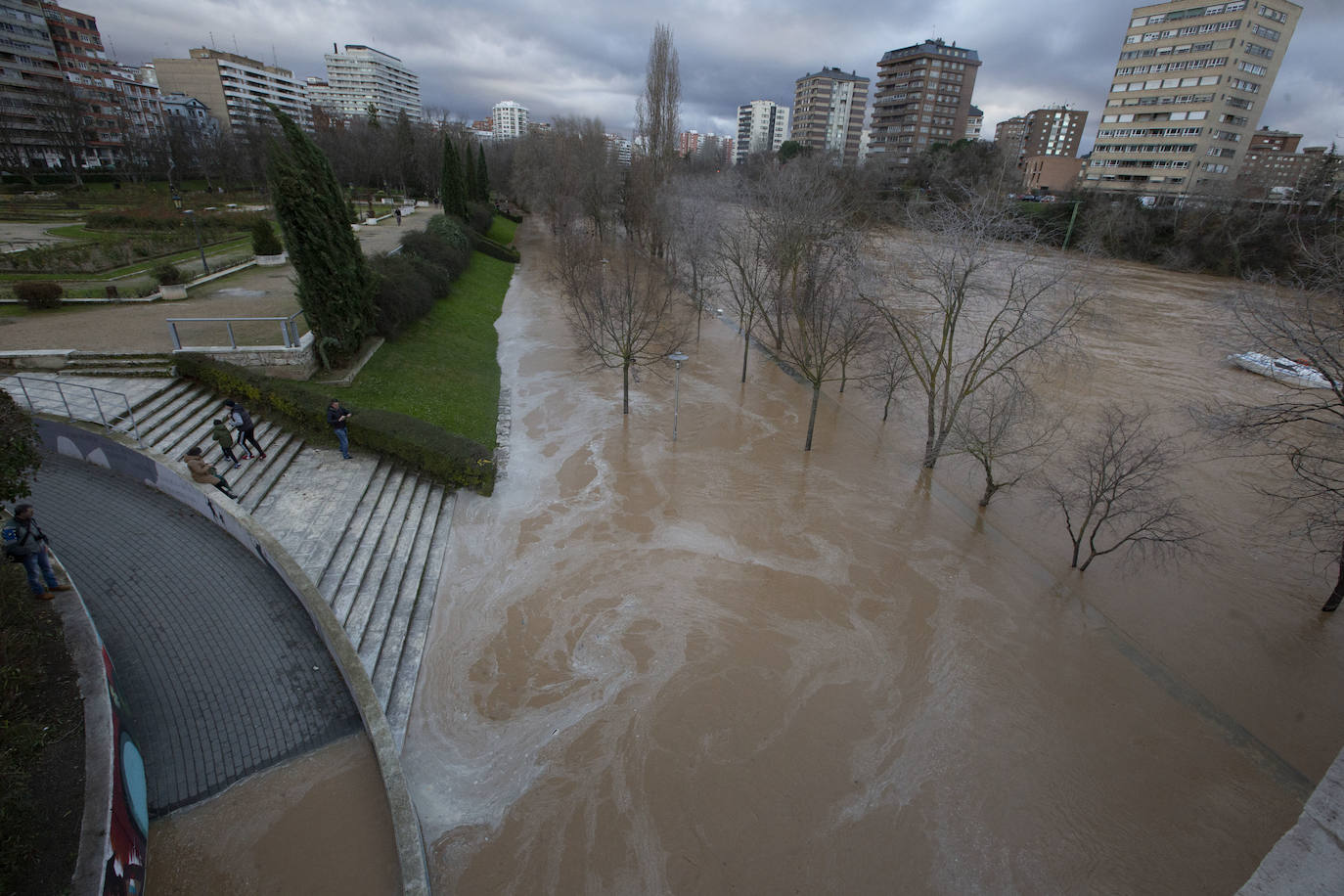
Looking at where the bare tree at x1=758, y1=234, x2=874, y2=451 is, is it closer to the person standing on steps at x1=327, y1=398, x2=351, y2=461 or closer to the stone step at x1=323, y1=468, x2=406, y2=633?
the stone step at x1=323, y1=468, x2=406, y2=633

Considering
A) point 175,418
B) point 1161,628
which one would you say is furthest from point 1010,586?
point 175,418

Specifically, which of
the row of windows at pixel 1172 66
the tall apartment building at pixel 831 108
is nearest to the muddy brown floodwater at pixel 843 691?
the row of windows at pixel 1172 66

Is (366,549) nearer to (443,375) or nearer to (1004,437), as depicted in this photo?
(443,375)

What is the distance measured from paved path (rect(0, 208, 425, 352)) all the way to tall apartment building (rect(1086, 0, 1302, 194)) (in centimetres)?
6269

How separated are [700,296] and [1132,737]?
874 inches

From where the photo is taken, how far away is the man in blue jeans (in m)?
7.11

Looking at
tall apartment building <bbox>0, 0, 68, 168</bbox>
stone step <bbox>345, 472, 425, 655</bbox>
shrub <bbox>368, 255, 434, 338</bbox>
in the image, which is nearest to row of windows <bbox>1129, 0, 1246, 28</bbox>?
shrub <bbox>368, 255, 434, 338</bbox>

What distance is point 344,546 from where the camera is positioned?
10.1 meters

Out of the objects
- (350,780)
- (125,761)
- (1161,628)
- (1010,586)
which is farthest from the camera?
(1010,586)

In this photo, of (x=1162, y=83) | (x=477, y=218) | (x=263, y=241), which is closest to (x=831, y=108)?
(x=1162, y=83)

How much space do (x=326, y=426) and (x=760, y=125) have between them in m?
165

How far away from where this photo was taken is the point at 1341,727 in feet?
28.8

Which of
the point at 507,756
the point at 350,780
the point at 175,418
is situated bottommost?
the point at 507,756

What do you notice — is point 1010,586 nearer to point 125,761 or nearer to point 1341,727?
point 1341,727
